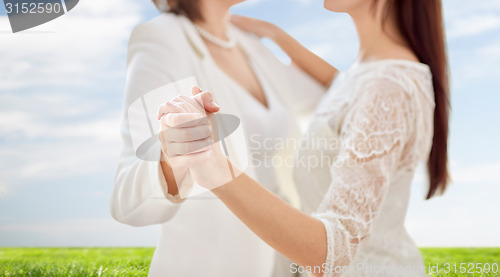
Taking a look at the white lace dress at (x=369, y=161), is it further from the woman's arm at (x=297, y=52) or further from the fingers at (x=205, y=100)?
the fingers at (x=205, y=100)

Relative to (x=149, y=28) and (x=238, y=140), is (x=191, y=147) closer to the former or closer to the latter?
(x=238, y=140)

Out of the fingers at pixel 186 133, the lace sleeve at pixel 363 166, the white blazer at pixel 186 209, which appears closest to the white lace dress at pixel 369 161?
the lace sleeve at pixel 363 166

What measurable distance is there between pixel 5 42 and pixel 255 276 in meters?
0.66

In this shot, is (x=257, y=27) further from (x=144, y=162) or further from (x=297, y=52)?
(x=144, y=162)

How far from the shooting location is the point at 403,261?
0.69 m

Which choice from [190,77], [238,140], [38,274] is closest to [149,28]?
[190,77]

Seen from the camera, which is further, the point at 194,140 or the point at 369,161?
the point at 369,161

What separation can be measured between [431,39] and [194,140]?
467 mm

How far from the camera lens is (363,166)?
22.7 inches

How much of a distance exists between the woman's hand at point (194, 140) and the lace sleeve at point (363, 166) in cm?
17

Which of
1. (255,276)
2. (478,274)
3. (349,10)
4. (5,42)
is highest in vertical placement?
(349,10)

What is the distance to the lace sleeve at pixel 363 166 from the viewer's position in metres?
0.55

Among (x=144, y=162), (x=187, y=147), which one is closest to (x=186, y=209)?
(x=144, y=162)

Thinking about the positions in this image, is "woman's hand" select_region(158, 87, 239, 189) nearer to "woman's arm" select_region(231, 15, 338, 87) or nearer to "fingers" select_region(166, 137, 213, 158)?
"fingers" select_region(166, 137, 213, 158)
